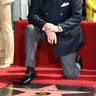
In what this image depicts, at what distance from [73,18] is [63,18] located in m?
0.12

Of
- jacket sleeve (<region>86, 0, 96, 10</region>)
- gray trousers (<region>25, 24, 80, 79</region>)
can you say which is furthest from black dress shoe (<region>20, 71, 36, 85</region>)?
jacket sleeve (<region>86, 0, 96, 10</region>)

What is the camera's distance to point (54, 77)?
3699mm

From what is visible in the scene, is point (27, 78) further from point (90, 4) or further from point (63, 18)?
point (90, 4)

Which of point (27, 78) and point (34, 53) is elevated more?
point (34, 53)

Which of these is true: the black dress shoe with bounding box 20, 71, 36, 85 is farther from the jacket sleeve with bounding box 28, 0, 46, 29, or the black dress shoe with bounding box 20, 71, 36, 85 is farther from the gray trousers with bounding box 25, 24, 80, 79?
the jacket sleeve with bounding box 28, 0, 46, 29

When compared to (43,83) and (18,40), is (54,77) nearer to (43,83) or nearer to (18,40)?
(43,83)

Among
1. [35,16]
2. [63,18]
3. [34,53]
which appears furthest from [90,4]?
[34,53]

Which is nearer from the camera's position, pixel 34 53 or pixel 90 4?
pixel 34 53

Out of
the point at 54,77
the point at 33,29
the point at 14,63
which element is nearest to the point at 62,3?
the point at 33,29

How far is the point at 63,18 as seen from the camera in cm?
354

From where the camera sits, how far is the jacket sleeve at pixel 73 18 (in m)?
3.43

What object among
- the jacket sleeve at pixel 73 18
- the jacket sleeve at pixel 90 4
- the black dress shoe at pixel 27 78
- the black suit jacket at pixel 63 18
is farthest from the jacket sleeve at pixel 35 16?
the jacket sleeve at pixel 90 4

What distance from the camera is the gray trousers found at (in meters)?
3.47

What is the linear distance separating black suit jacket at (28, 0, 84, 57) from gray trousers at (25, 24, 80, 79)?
0.08 m
